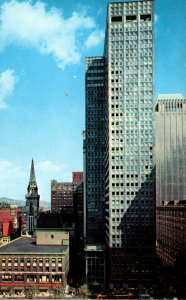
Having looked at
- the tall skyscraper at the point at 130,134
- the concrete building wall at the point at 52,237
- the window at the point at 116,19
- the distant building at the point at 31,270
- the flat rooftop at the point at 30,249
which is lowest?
the distant building at the point at 31,270

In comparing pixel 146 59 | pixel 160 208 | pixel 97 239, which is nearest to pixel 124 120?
pixel 146 59

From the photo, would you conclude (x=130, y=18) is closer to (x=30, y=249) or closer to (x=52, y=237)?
(x=52, y=237)

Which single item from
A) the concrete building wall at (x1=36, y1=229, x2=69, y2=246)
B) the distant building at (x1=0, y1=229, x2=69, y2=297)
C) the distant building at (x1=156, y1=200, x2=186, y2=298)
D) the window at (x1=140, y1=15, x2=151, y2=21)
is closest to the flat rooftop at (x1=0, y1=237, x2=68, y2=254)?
the distant building at (x1=0, y1=229, x2=69, y2=297)

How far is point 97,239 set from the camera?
7589 inches

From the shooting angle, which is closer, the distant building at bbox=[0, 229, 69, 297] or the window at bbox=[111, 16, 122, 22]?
the distant building at bbox=[0, 229, 69, 297]

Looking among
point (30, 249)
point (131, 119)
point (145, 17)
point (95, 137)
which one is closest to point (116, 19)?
point (145, 17)

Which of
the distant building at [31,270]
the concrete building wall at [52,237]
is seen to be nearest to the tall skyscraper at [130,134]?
the distant building at [31,270]

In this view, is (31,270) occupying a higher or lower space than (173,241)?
lower

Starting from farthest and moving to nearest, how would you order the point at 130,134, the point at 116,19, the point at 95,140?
1. the point at 95,140
2. the point at 116,19
3. the point at 130,134

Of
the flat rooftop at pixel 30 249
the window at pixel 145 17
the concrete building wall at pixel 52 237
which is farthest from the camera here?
the concrete building wall at pixel 52 237

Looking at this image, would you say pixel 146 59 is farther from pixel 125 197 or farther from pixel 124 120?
pixel 125 197

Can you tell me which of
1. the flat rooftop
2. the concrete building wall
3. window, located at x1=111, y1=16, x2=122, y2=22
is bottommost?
the flat rooftop

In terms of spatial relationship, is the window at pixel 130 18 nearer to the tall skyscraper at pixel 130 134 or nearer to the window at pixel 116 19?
the tall skyscraper at pixel 130 134

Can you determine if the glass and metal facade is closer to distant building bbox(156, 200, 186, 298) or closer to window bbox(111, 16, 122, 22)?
window bbox(111, 16, 122, 22)
